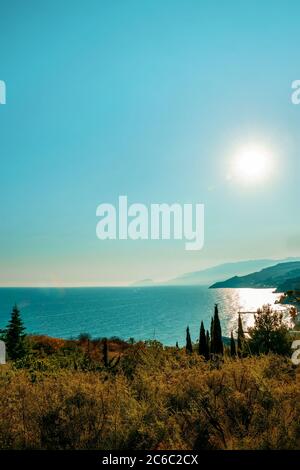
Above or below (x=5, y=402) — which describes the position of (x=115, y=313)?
below

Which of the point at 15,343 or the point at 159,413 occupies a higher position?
the point at 159,413

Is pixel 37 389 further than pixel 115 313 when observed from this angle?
No

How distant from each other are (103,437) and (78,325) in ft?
426

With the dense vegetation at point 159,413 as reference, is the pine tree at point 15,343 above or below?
below

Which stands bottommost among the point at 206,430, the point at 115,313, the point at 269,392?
the point at 115,313

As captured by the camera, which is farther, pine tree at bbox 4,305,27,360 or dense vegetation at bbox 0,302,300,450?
pine tree at bbox 4,305,27,360

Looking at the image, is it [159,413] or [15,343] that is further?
[15,343]

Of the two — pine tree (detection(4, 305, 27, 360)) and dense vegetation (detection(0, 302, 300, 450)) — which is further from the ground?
dense vegetation (detection(0, 302, 300, 450))

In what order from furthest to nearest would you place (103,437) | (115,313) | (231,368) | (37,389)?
(115,313) < (231,368) < (37,389) < (103,437)

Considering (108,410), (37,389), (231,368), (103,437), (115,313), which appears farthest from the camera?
(115,313)

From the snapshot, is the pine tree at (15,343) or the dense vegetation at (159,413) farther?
the pine tree at (15,343)
